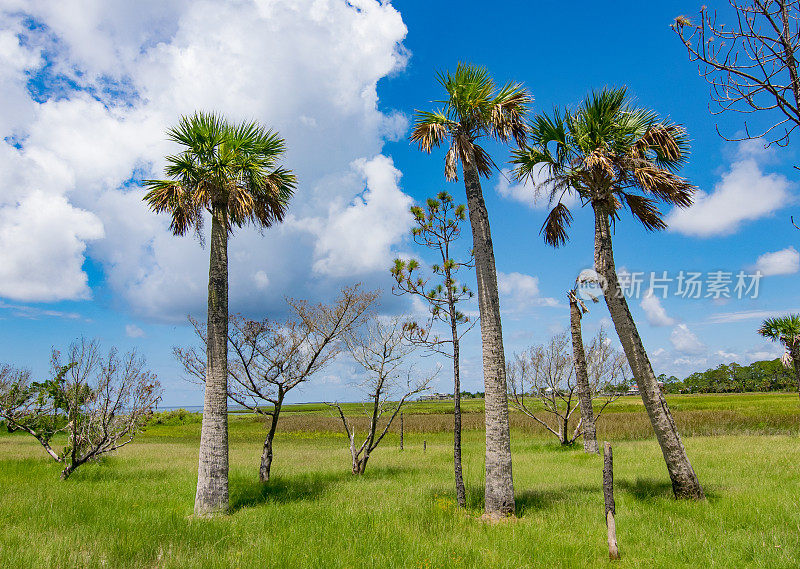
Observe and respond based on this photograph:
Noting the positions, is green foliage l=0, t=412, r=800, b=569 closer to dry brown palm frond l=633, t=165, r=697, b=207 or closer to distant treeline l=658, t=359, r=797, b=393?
dry brown palm frond l=633, t=165, r=697, b=207

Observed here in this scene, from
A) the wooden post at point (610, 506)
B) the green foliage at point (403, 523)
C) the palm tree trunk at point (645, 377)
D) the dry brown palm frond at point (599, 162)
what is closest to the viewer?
the green foliage at point (403, 523)

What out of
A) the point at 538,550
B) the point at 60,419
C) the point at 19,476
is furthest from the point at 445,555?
the point at 60,419

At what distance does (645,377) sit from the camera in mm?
10578

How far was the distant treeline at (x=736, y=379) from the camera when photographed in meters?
131

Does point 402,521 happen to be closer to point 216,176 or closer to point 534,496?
point 534,496

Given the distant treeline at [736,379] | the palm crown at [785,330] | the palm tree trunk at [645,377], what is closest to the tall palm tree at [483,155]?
the palm tree trunk at [645,377]

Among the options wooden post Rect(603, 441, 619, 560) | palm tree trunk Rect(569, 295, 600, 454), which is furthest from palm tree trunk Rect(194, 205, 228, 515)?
palm tree trunk Rect(569, 295, 600, 454)

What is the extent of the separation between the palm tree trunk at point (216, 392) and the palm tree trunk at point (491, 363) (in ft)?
22.7

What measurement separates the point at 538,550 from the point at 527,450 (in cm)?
1884

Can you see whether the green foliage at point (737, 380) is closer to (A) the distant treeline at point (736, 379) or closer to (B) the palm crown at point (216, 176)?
(A) the distant treeline at point (736, 379)

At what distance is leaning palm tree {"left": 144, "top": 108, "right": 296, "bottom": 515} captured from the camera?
11.4 metres

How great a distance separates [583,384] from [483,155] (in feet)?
43.0

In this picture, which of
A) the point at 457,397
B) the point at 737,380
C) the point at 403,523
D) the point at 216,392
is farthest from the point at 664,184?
the point at 737,380

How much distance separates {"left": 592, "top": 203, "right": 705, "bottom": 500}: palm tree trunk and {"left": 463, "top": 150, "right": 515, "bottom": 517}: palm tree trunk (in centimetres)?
319
